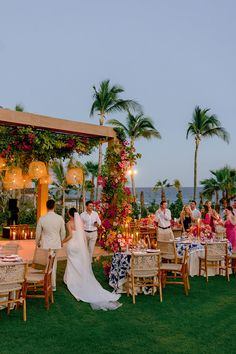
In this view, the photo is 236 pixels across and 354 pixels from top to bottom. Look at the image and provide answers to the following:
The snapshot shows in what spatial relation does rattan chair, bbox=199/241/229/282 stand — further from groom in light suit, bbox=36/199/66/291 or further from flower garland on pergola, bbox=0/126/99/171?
flower garland on pergola, bbox=0/126/99/171

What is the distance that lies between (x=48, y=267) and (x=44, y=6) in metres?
13.2

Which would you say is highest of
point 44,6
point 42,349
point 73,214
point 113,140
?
point 44,6

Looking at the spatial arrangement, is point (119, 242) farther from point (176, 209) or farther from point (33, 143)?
point (176, 209)

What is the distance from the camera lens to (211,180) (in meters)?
28.6

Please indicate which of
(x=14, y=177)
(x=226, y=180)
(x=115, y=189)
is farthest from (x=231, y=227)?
(x=226, y=180)

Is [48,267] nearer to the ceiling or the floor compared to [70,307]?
nearer to the ceiling

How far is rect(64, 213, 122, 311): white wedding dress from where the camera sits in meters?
7.00

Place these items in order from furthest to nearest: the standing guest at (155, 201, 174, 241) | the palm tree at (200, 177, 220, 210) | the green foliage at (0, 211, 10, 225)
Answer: the palm tree at (200, 177, 220, 210) < the green foliage at (0, 211, 10, 225) < the standing guest at (155, 201, 174, 241)

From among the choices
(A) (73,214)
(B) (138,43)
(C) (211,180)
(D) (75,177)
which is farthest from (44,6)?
(C) (211,180)

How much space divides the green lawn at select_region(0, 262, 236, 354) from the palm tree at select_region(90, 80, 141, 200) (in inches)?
723

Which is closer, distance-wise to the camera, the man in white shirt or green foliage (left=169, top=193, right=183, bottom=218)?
the man in white shirt

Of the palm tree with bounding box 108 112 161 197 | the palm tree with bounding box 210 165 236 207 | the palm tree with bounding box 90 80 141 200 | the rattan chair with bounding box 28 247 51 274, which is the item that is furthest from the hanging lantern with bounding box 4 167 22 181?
the palm tree with bounding box 210 165 236 207

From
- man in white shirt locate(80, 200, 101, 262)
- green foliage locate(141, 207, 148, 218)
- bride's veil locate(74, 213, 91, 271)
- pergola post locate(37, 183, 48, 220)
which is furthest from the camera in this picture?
green foliage locate(141, 207, 148, 218)

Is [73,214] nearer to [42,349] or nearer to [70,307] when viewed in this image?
[70,307]
